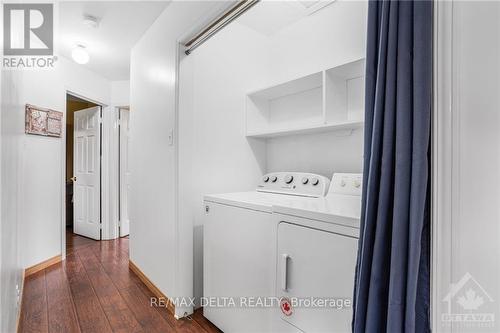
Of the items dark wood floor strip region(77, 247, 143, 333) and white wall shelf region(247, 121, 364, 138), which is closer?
white wall shelf region(247, 121, 364, 138)

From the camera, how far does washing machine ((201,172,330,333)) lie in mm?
1480

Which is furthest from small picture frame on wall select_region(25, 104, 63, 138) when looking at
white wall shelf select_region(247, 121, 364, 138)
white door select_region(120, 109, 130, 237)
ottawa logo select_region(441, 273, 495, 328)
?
ottawa logo select_region(441, 273, 495, 328)

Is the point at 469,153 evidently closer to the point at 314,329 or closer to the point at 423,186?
the point at 423,186

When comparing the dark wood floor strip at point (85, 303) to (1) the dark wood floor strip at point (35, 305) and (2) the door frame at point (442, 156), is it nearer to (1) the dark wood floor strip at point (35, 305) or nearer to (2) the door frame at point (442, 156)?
(1) the dark wood floor strip at point (35, 305)

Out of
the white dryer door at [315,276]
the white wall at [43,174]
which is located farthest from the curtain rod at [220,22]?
the white wall at [43,174]

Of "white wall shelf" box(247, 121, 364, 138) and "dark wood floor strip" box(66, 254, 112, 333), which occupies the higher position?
"white wall shelf" box(247, 121, 364, 138)

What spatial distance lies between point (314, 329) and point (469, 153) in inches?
37.5

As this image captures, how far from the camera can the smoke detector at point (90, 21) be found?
2.41m

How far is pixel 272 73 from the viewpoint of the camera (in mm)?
2510

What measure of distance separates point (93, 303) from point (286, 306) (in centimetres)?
173

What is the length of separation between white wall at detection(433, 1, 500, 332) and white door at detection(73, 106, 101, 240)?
14.3 feet

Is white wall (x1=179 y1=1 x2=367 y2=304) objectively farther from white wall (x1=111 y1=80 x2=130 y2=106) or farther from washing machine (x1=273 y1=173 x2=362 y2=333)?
white wall (x1=111 y1=80 x2=130 y2=106)

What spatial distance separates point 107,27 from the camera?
2602 mm

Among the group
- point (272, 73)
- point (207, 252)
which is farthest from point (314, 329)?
point (272, 73)
